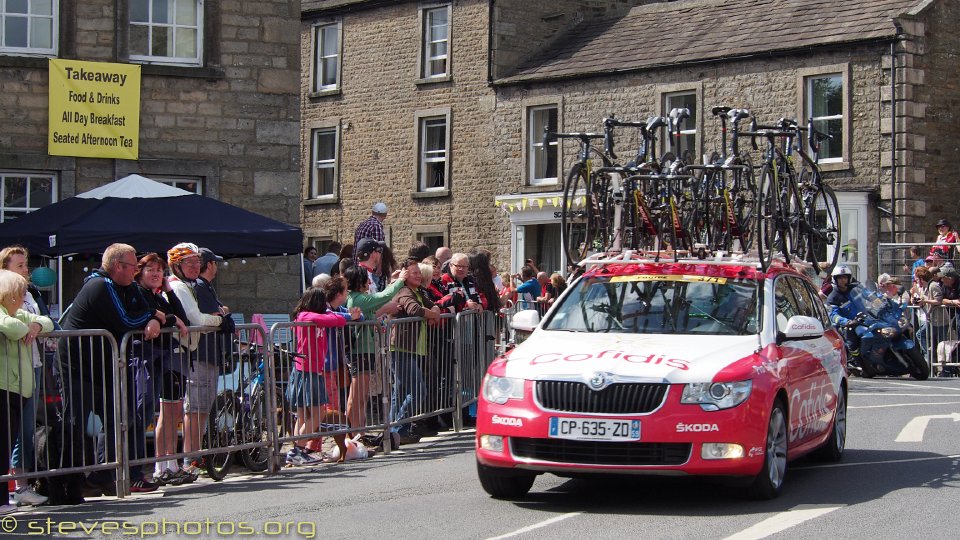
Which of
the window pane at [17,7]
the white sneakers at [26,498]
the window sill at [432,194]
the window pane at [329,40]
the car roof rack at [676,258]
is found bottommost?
the white sneakers at [26,498]

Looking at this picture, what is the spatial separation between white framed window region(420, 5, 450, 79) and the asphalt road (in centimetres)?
2772

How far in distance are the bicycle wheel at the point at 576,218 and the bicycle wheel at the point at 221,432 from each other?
3.16 m

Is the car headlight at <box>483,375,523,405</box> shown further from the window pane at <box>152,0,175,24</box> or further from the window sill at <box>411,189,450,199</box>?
the window sill at <box>411,189,450,199</box>

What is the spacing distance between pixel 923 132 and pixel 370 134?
16.3 m

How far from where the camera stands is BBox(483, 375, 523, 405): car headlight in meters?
9.70

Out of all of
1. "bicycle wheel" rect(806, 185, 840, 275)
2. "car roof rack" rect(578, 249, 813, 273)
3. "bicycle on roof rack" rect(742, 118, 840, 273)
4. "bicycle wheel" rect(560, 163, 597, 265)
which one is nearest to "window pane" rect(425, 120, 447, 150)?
"bicycle on roof rack" rect(742, 118, 840, 273)

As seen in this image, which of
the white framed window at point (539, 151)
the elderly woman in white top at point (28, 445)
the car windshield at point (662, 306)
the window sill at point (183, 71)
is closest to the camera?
the elderly woman in white top at point (28, 445)

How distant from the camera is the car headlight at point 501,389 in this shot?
9.70 meters

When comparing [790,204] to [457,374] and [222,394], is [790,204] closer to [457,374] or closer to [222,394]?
[457,374]

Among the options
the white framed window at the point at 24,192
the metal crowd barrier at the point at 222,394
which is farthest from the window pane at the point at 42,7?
the metal crowd barrier at the point at 222,394

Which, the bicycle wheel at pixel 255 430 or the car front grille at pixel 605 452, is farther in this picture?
the bicycle wheel at pixel 255 430

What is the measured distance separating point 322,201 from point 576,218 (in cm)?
2994

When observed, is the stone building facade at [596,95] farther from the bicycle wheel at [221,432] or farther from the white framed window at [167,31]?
the bicycle wheel at [221,432]

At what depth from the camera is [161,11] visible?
68.2 ft
